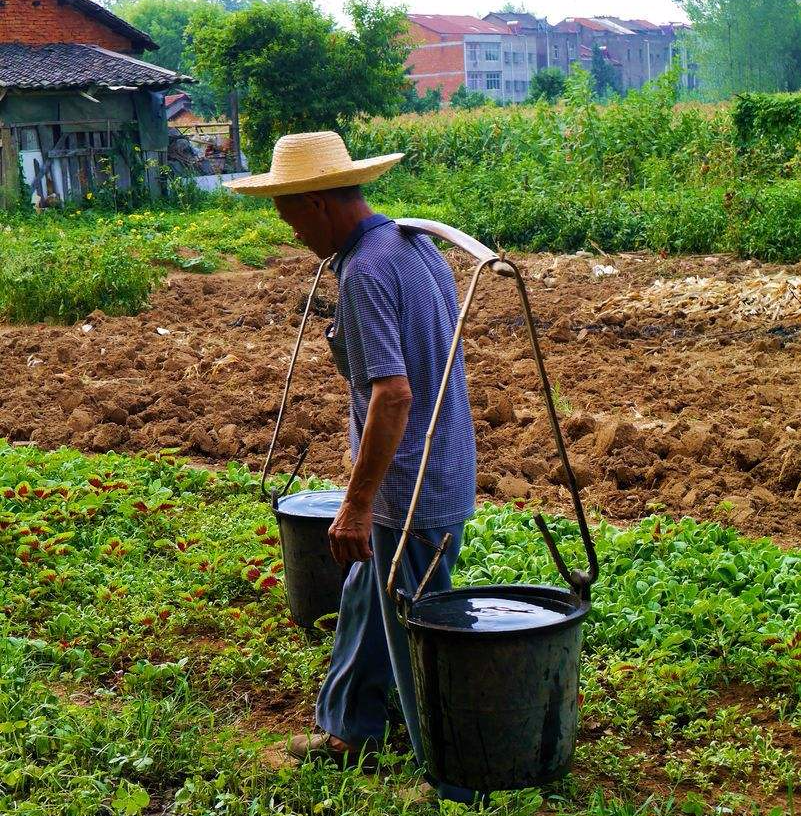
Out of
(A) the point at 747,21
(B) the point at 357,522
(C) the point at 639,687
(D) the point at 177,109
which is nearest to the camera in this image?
(B) the point at 357,522

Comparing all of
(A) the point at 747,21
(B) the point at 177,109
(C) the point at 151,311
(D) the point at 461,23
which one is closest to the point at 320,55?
(C) the point at 151,311

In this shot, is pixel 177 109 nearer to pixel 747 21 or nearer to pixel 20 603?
pixel 747 21

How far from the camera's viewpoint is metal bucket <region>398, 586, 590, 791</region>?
118 inches

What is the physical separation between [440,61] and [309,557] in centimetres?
8388

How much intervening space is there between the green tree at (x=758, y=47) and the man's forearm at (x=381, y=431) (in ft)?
196

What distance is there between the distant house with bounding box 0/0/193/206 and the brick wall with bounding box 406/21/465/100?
194 feet

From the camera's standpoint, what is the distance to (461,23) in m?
85.6

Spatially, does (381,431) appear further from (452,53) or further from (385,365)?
(452,53)

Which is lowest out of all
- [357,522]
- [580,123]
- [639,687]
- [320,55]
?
[639,687]

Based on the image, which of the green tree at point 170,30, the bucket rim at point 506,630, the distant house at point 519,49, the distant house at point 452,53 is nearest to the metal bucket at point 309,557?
the bucket rim at point 506,630

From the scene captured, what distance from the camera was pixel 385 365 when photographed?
9.86 ft

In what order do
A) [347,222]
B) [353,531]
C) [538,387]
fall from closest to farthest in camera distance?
[353,531] < [347,222] < [538,387]

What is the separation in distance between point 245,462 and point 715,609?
12.0 feet

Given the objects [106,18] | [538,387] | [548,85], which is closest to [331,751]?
[538,387]
